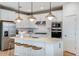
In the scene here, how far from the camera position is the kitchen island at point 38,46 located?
260cm

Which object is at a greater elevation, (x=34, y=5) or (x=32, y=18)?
(x=34, y=5)


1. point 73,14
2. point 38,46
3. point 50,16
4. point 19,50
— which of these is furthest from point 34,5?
point 19,50

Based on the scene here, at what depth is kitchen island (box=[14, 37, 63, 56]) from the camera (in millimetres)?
2602

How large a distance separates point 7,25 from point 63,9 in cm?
144

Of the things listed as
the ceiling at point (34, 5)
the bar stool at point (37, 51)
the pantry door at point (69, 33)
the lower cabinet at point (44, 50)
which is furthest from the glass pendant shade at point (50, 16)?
the bar stool at point (37, 51)

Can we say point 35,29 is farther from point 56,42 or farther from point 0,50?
point 0,50

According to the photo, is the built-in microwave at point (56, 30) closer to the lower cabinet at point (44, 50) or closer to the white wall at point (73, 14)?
the white wall at point (73, 14)

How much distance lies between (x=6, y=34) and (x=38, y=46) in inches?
35.0

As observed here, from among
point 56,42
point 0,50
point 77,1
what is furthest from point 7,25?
point 77,1

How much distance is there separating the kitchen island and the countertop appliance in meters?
0.17

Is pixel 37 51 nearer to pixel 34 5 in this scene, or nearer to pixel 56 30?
pixel 56 30

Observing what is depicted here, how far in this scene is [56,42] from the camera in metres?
Answer: 2.70

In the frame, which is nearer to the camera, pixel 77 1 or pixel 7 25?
pixel 77 1

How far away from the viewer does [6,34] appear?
2680 mm
